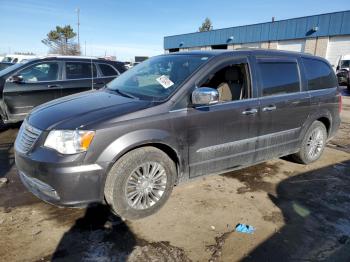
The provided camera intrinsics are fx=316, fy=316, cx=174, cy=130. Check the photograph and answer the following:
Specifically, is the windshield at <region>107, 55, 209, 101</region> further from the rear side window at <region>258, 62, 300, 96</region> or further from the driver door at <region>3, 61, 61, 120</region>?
the driver door at <region>3, 61, 61, 120</region>

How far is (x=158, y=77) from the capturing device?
160 inches

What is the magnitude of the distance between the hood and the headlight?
0.07 metres

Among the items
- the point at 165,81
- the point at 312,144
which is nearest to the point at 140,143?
the point at 165,81

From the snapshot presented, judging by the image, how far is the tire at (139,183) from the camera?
3.24m

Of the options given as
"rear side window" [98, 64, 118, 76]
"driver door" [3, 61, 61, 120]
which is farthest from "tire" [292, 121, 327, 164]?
"driver door" [3, 61, 61, 120]

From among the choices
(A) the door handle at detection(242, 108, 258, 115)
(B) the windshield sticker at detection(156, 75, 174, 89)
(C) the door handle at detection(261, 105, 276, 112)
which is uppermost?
(B) the windshield sticker at detection(156, 75, 174, 89)

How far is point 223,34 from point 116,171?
3862 centimetres

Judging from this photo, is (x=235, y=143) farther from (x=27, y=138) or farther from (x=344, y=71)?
(x=344, y=71)

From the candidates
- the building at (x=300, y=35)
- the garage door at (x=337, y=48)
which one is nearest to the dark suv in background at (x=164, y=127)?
the garage door at (x=337, y=48)

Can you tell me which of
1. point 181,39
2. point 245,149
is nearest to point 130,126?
point 245,149

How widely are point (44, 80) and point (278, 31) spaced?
2978 centimetres

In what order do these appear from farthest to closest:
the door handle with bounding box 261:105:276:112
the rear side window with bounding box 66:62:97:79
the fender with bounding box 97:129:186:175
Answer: the rear side window with bounding box 66:62:97:79 → the door handle with bounding box 261:105:276:112 → the fender with bounding box 97:129:186:175

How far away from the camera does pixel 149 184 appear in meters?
3.49

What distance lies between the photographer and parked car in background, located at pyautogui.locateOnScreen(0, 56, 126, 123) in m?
6.85
